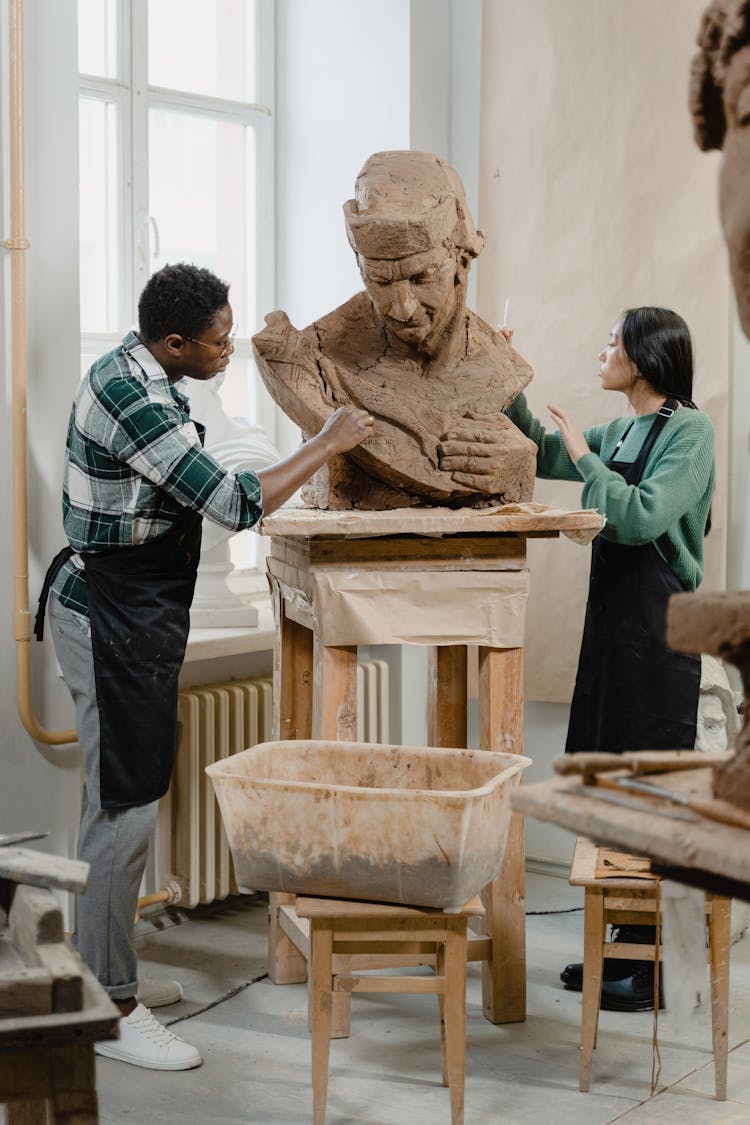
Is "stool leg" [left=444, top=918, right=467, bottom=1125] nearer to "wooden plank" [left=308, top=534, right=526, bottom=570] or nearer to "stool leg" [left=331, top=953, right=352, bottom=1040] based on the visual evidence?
"stool leg" [left=331, top=953, right=352, bottom=1040]

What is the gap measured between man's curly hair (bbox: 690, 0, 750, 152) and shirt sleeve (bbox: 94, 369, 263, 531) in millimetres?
1479

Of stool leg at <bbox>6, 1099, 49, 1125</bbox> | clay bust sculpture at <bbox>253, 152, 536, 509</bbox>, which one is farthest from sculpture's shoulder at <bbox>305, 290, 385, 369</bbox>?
stool leg at <bbox>6, 1099, 49, 1125</bbox>

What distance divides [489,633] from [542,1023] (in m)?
1.00

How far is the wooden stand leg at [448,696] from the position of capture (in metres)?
3.62

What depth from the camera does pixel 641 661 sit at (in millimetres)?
3400

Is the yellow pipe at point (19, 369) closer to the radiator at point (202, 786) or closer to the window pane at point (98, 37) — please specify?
the radiator at point (202, 786)

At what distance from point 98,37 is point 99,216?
21.3 inches

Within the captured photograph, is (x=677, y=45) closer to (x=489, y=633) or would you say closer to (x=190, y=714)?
(x=489, y=633)

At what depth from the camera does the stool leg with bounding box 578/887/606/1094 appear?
2932mm

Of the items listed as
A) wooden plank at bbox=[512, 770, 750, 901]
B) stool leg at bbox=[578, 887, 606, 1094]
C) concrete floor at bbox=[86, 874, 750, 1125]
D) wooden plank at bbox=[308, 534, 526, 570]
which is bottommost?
concrete floor at bbox=[86, 874, 750, 1125]

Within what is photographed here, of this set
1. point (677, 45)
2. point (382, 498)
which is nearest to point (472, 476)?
point (382, 498)

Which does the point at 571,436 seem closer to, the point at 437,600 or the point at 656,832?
the point at 437,600

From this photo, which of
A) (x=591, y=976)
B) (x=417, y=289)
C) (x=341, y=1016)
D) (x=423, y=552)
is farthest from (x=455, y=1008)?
(x=417, y=289)

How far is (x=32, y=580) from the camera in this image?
138 inches
